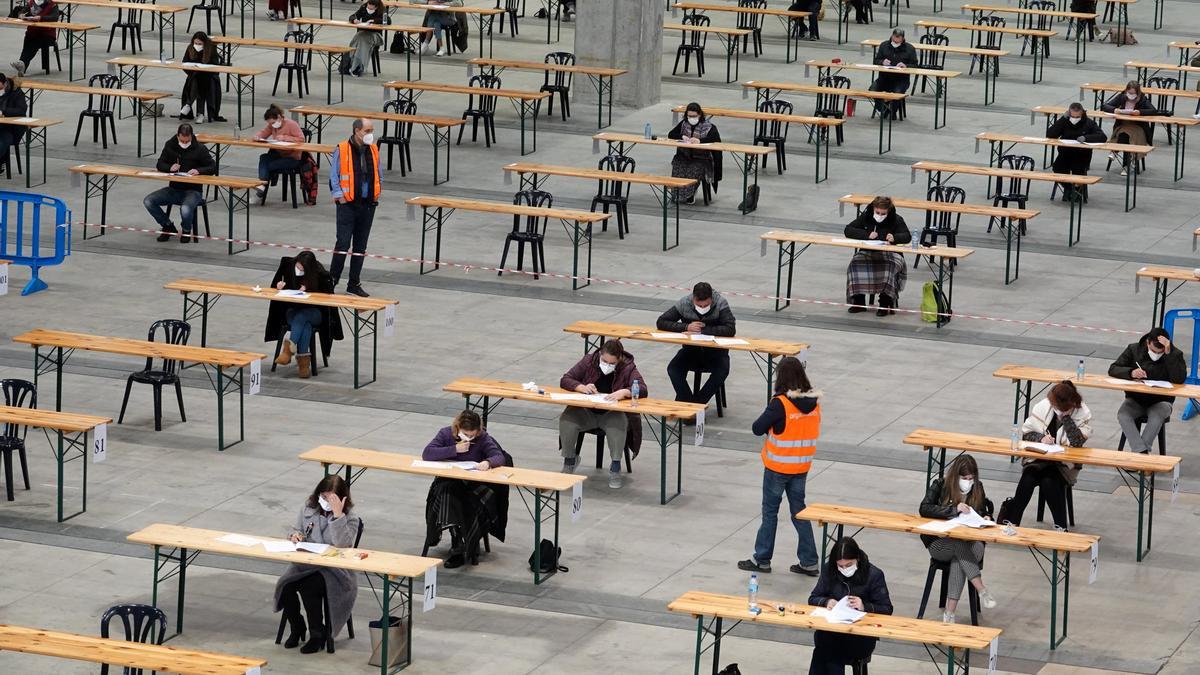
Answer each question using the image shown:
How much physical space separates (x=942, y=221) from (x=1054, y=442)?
10.5 metres

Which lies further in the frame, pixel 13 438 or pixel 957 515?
pixel 13 438

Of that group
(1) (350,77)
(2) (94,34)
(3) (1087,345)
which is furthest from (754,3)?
(3) (1087,345)

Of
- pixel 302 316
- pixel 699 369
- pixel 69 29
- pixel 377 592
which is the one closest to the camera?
pixel 377 592

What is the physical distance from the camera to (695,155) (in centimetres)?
2922

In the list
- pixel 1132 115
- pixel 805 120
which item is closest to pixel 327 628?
pixel 805 120

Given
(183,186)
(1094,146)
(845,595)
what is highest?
(1094,146)

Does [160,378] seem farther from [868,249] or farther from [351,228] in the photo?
[868,249]

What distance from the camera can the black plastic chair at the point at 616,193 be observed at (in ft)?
89.5

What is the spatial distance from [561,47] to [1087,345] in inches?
829

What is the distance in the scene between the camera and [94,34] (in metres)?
41.6

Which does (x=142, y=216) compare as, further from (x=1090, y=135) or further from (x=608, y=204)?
(x=1090, y=135)

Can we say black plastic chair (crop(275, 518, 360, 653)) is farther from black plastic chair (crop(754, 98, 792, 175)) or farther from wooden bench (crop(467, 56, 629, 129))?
wooden bench (crop(467, 56, 629, 129))

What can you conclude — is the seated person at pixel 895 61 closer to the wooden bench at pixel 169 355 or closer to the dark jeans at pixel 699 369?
the dark jeans at pixel 699 369

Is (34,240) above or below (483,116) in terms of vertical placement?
below
